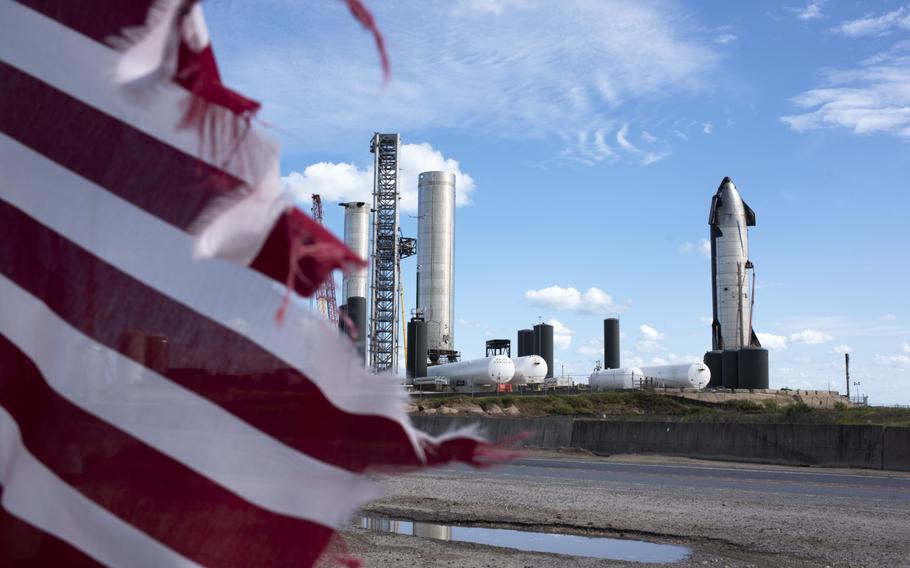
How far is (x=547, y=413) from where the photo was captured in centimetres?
4553

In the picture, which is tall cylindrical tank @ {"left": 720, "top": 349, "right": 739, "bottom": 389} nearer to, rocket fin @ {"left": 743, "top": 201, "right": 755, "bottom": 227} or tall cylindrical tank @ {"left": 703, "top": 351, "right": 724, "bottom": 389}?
tall cylindrical tank @ {"left": 703, "top": 351, "right": 724, "bottom": 389}

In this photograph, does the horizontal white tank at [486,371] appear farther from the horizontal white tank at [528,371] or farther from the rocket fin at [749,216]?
the rocket fin at [749,216]

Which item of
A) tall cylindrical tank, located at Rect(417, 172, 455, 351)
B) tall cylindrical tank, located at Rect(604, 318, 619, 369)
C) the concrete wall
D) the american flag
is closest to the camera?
the american flag

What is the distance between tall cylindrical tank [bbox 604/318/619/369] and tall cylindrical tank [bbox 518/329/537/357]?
215 inches

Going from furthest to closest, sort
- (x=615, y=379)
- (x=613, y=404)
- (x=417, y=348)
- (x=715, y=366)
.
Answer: (x=615, y=379)
(x=715, y=366)
(x=417, y=348)
(x=613, y=404)

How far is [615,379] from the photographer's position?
5628cm

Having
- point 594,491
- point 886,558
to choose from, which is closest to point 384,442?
point 886,558

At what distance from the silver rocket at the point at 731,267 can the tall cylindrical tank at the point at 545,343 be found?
12259 mm

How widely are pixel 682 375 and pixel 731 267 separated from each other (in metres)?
7.15

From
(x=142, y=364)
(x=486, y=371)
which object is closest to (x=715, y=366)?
(x=486, y=371)

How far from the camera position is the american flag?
1.41 m

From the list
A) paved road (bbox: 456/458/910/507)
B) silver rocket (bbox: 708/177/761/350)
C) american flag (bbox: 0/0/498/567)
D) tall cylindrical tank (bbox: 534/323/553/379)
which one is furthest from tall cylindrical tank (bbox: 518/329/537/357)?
american flag (bbox: 0/0/498/567)

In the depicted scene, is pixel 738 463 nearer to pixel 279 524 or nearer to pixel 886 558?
pixel 886 558

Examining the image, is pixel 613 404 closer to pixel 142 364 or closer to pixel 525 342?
pixel 525 342
